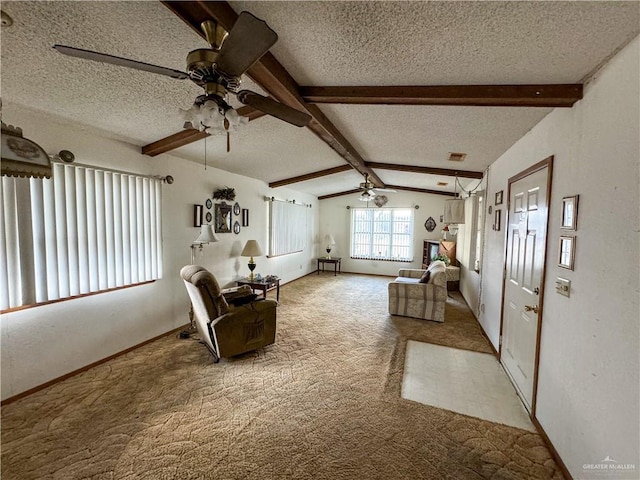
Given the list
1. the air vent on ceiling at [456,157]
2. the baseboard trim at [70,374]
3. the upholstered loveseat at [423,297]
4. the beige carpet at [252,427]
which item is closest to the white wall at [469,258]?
the upholstered loveseat at [423,297]

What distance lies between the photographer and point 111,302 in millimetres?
3029

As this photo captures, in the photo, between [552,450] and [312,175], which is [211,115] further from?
[312,175]

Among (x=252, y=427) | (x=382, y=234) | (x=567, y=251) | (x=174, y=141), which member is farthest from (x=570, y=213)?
(x=382, y=234)

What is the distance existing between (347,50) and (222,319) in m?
2.52

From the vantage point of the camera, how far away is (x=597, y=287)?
148 centimetres

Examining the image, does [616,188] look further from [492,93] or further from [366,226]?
[366,226]

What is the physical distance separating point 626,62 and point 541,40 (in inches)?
15.4

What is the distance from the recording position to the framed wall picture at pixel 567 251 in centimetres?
171

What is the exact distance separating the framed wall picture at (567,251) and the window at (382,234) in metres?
6.12

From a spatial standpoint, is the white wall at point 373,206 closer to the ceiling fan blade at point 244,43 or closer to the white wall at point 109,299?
the white wall at point 109,299

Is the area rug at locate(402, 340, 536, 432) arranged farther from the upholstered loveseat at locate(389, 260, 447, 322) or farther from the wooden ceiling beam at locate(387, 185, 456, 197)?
the wooden ceiling beam at locate(387, 185, 456, 197)

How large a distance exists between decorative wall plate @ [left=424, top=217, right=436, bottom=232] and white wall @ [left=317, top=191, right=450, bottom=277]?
7 cm

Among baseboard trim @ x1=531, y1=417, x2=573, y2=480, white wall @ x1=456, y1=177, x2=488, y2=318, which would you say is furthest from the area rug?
A: white wall @ x1=456, y1=177, x2=488, y2=318

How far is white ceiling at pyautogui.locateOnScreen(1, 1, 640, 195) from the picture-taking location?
1.26m
